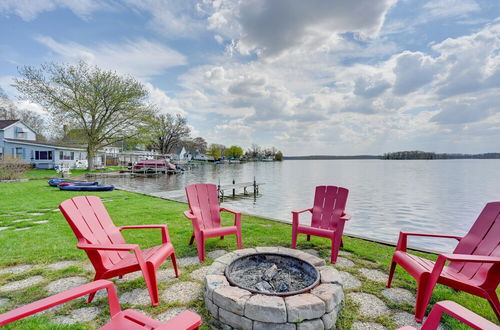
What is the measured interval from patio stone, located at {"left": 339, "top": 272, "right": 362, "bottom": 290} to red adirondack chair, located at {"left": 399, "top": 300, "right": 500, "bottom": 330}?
143cm

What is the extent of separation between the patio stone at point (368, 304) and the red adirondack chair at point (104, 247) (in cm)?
205

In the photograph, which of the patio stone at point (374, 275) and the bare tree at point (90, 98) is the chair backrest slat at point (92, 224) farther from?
the bare tree at point (90, 98)

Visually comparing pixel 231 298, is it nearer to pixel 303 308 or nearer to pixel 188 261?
pixel 303 308

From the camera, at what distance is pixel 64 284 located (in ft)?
9.07

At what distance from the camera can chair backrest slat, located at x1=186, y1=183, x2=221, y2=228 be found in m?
3.86

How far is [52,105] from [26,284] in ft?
77.3

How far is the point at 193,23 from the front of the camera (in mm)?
9609

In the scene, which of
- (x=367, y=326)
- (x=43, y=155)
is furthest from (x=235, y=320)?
(x=43, y=155)

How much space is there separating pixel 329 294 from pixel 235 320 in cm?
82

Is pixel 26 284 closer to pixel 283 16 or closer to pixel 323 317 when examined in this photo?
pixel 323 317

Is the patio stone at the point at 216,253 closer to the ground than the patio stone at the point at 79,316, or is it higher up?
closer to the ground

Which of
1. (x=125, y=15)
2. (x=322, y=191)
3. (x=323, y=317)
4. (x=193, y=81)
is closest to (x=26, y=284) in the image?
(x=323, y=317)

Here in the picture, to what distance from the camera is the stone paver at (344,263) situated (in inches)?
134

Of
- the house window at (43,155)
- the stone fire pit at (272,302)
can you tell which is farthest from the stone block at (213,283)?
the house window at (43,155)
